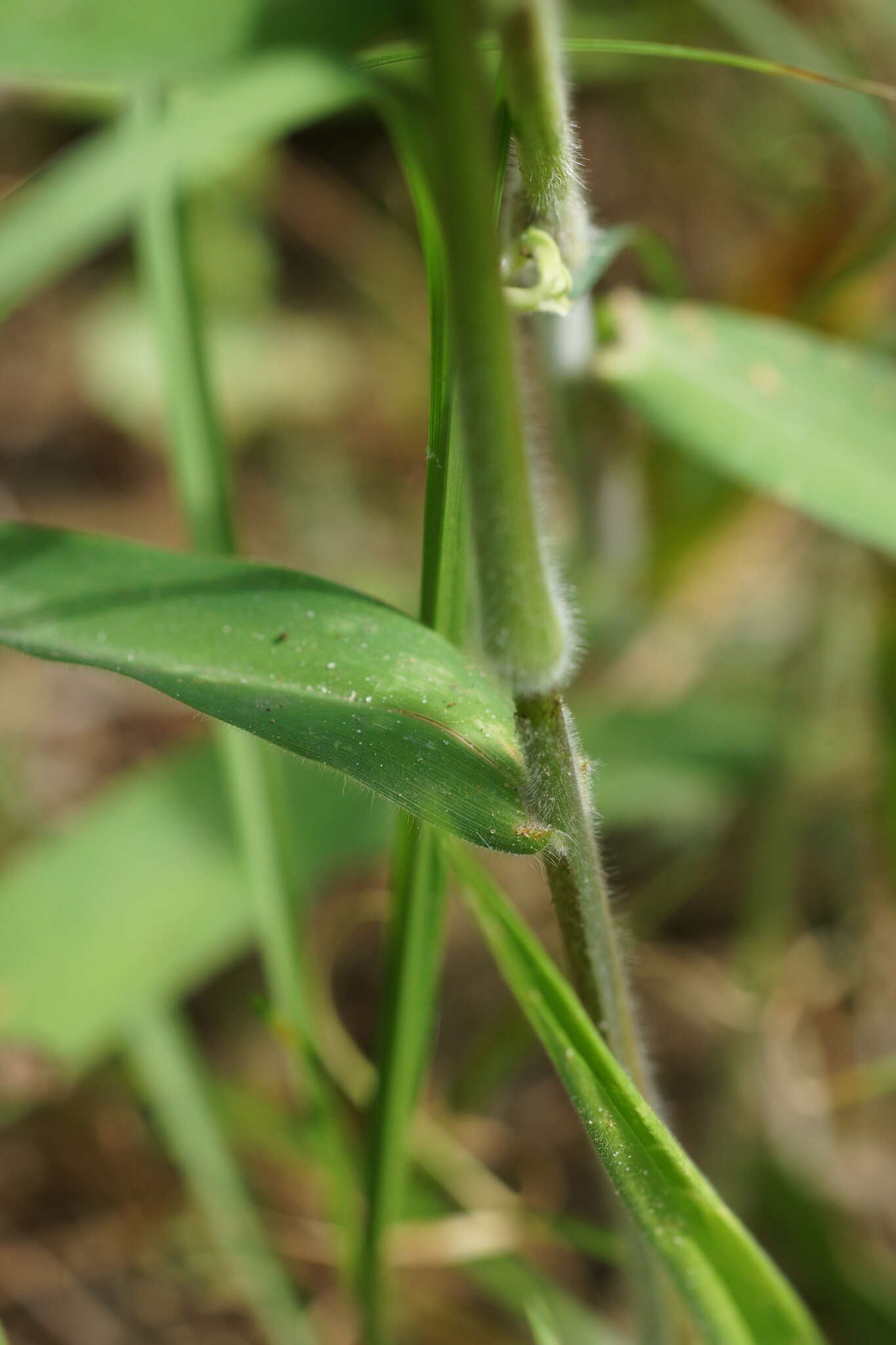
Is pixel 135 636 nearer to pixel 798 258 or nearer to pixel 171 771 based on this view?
pixel 171 771

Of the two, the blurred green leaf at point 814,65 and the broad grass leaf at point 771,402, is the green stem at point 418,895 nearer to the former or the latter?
the broad grass leaf at point 771,402

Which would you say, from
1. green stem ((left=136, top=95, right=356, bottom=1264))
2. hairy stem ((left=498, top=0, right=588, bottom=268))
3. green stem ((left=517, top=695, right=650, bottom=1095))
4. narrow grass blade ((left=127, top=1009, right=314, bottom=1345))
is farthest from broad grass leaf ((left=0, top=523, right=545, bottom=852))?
narrow grass blade ((left=127, top=1009, right=314, bottom=1345))

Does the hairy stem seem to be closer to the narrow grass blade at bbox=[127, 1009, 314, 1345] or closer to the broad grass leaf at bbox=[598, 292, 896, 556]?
the broad grass leaf at bbox=[598, 292, 896, 556]

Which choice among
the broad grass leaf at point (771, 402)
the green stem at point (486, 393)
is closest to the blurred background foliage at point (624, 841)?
the broad grass leaf at point (771, 402)

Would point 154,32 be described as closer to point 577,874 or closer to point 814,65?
point 577,874

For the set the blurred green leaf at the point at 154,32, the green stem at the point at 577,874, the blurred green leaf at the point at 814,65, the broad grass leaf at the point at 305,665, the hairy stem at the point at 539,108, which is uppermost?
the blurred green leaf at the point at 814,65

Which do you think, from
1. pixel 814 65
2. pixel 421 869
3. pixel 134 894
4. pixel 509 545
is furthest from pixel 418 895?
pixel 814 65
